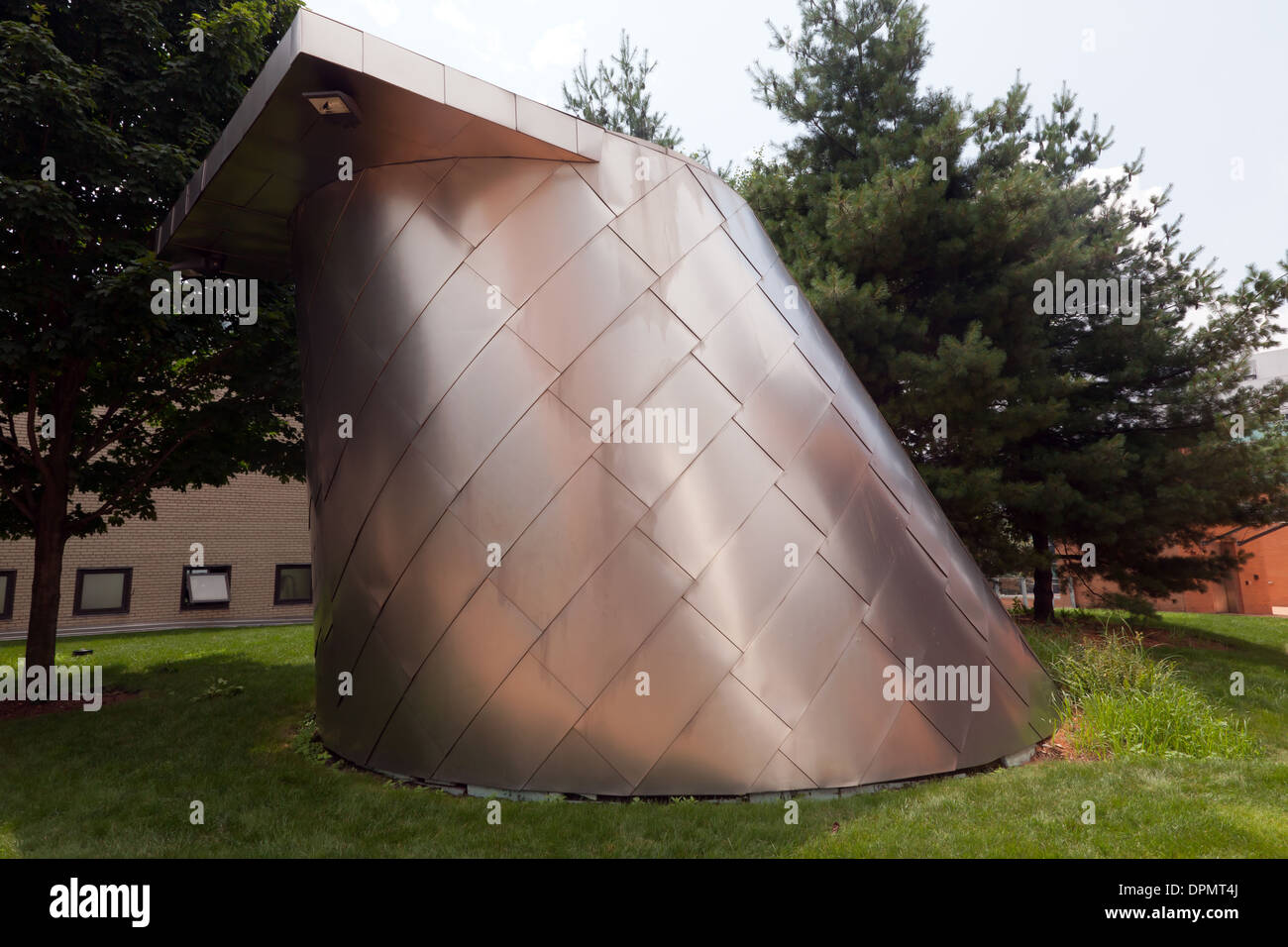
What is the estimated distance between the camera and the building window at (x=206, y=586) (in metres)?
23.8

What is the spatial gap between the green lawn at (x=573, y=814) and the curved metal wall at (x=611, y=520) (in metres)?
0.43

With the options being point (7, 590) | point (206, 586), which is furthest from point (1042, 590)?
point (7, 590)

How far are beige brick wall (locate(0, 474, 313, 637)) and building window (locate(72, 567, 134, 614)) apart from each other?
196 millimetres

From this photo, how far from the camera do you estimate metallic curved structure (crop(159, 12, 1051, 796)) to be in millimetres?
6117

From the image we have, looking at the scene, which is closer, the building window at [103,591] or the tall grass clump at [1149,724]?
the tall grass clump at [1149,724]

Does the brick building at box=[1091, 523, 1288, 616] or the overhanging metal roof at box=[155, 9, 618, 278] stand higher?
the overhanging metal roof at box=[155, 9, 618, 278]

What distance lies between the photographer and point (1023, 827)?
5.36 metres

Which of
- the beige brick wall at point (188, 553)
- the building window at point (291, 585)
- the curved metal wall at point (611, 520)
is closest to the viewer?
the curved metal wall at point (611, 520)

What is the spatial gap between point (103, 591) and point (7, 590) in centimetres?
231
